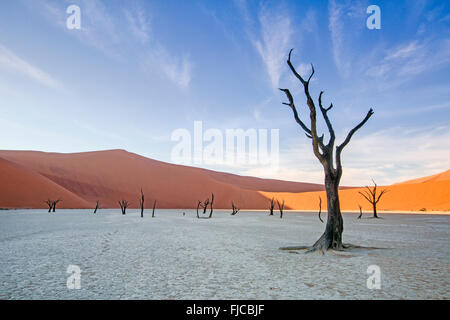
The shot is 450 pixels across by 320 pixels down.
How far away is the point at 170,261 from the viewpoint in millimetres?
6633

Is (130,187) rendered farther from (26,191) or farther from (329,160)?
(329,160)

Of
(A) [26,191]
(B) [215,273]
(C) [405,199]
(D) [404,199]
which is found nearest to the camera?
(B) [215,273]

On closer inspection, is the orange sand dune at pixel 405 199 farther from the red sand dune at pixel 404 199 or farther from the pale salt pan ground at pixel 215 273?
the pale salt pan ground at pixel 215 273

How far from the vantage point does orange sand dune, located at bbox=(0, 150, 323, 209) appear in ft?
213

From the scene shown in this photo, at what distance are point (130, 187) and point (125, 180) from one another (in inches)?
133

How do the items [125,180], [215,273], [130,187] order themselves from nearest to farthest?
[215,273] → [130,187] → [125,180]

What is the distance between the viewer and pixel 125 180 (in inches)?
2881

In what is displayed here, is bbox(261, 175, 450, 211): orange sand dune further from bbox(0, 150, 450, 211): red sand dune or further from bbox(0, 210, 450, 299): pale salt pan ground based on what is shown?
bbox(0, 210, 450, 299): pale salt pan ground

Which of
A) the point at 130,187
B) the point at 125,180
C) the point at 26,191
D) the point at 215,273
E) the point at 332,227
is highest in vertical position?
the point at 125,180

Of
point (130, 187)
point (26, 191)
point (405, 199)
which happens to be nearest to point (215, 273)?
Answer: point (26, 191)

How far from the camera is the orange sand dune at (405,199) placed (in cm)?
5528

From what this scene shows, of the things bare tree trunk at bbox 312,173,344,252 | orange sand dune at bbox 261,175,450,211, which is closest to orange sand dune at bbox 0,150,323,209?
orange sand dune at bbox 261,175,450,211
